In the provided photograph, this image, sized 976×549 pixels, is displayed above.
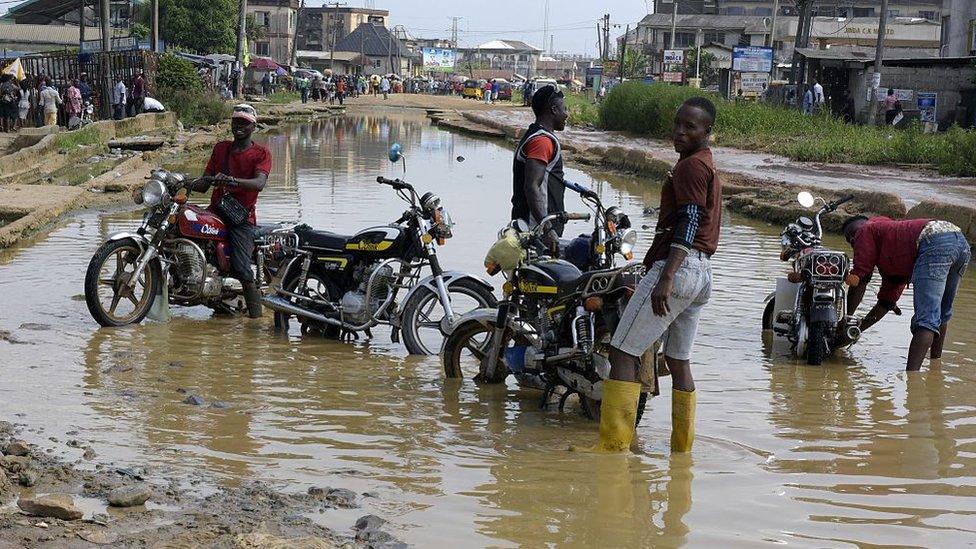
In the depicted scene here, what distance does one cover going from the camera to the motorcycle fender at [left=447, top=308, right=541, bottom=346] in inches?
277

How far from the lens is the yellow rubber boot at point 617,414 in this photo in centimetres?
589

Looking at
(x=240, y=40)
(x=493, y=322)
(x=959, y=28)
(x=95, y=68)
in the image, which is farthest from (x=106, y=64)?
(x=959, y=28)

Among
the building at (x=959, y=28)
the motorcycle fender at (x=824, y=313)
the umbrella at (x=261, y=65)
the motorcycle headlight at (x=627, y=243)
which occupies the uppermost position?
the building at (x=959, y=28)

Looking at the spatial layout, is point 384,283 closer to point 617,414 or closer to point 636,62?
point 617,414

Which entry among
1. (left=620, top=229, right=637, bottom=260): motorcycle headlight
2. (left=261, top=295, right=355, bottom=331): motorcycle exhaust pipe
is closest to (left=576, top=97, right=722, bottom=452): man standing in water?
(left=620, top=229, right=637, bottom=260): motorcycle headlight

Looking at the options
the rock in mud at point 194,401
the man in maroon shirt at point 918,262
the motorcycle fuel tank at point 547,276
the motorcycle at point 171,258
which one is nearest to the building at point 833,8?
the man in maroon shirt at point 918,262

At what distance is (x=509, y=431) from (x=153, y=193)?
12.6ft

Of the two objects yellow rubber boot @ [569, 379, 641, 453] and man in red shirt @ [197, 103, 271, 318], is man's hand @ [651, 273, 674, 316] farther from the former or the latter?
man in red shirt @ [197, 103, 271, 318]

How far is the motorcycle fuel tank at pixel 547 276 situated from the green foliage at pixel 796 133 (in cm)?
1872

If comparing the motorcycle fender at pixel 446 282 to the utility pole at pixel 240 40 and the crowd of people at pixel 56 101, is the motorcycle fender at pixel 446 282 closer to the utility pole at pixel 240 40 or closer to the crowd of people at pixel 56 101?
A: the crowd of people at pixel 56 101

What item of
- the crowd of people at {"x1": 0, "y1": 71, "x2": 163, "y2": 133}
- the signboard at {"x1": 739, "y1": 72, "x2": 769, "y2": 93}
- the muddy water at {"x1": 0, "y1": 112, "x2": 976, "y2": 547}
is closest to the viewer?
the muddy water at {"x1": 0, "y1": 112, "x2": 976, "y2": 547}

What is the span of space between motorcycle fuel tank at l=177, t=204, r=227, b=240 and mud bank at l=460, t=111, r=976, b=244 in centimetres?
879

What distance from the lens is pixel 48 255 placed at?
40.7ft

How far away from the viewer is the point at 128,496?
4.61 m
